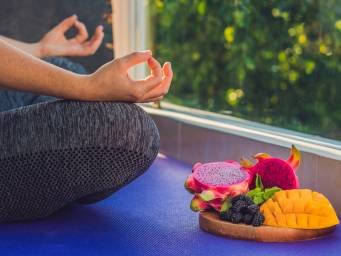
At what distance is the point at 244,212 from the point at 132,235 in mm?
254

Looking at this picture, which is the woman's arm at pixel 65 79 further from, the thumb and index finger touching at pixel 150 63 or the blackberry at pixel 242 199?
the blackberry at pixel 242 199

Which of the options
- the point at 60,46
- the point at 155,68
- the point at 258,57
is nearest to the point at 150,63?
the point at 155,68

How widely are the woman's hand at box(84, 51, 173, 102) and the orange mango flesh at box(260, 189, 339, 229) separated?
37cm

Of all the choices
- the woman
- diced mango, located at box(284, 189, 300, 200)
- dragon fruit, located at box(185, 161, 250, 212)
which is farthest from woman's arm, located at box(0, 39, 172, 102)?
diced mango, located at box(284, 189, 300, 200)

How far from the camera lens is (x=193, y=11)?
2688 millimetres

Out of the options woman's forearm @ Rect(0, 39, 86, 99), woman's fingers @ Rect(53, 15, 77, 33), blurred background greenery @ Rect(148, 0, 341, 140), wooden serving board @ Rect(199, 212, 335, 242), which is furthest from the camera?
woman's fingers @ Rect(53, 15, 77, 33)

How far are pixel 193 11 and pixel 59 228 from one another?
4.30 ft

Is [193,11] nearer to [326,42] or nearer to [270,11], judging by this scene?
[270,11]

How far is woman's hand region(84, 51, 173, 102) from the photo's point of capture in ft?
4.68

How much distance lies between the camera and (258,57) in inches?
92.1

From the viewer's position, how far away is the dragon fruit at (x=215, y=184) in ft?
5.21

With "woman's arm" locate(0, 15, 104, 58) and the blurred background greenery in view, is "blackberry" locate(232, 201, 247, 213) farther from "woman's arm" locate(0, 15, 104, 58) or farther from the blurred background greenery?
"woman's arm" locate(0, 15, 104, 58)

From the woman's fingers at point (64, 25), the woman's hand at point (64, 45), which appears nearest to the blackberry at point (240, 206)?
the woman's hand at point (64, 45)

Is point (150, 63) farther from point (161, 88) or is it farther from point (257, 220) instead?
point (257, 220)
